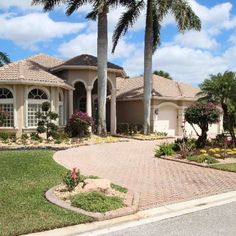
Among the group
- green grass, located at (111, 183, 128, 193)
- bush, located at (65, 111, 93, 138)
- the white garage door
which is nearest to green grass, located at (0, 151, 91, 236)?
green grass, located at (111, 183, 128, 193)

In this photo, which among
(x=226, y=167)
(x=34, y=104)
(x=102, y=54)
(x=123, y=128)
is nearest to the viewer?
(x=226, y=167)

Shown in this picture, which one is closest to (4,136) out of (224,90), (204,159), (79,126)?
(79,126)

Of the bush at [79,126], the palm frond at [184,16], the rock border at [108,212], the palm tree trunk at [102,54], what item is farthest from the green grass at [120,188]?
the palm frond at [184,16]

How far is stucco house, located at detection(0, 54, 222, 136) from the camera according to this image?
22484 mm

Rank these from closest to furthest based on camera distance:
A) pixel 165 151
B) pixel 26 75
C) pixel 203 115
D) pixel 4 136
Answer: pixel 165 151
pixel 203 115
pixel 4 136
pixel 26 75

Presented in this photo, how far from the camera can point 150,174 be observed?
11.9 metres

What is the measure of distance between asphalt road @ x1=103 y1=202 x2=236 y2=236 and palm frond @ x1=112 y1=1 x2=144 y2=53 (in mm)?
20513

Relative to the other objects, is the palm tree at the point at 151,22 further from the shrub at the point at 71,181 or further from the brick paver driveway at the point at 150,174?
the shrub at the point at 71,181

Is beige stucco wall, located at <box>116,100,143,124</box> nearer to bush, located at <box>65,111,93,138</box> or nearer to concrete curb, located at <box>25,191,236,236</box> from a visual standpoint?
bush, located at <box>65,111,93,138</box>

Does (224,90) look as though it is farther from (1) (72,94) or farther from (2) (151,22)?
(1) (72,94)

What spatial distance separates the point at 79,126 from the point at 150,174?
11.3 metres

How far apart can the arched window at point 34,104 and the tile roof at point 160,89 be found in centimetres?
861

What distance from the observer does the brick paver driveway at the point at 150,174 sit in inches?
369

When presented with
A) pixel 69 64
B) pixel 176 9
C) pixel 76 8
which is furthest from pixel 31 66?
pixel 176 9
